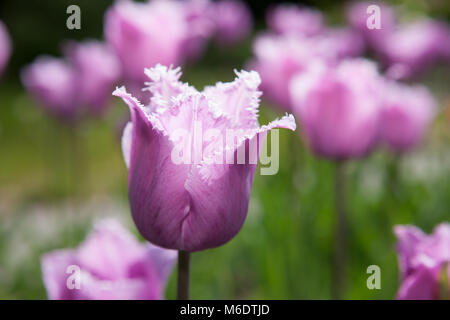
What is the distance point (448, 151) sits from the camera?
12.2ft

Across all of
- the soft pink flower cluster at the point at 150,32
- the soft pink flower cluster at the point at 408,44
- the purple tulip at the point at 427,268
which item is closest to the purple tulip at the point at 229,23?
the soft pink flower cluster at the point at 408,44

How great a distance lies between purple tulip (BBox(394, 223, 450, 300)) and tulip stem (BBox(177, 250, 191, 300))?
0.86 feet

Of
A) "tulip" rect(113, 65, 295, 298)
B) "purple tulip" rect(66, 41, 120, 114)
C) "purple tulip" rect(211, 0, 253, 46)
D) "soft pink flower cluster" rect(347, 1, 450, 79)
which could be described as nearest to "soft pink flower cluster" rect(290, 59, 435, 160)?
"tulip" rect(113, 65, 295, 298)

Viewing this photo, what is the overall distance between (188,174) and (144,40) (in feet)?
3.50

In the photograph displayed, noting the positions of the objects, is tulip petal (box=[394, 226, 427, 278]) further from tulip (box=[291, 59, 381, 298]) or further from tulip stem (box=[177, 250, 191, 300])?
tulip (box=[291, 59, 381, 298])

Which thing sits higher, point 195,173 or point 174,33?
point 174,33

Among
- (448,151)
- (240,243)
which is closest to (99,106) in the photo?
(240,243)

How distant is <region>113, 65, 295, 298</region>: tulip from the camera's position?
741 mm

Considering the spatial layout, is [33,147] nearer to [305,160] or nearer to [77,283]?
[305,160]

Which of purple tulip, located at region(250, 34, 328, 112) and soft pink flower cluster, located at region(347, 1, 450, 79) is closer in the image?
purple tulip, located at region(250, 34, 328, 112)

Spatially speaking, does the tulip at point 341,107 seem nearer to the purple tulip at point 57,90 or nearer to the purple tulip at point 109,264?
the purple tulip at point 109,264

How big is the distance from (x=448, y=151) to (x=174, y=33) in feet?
7.98

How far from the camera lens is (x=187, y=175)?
29.8 inches
